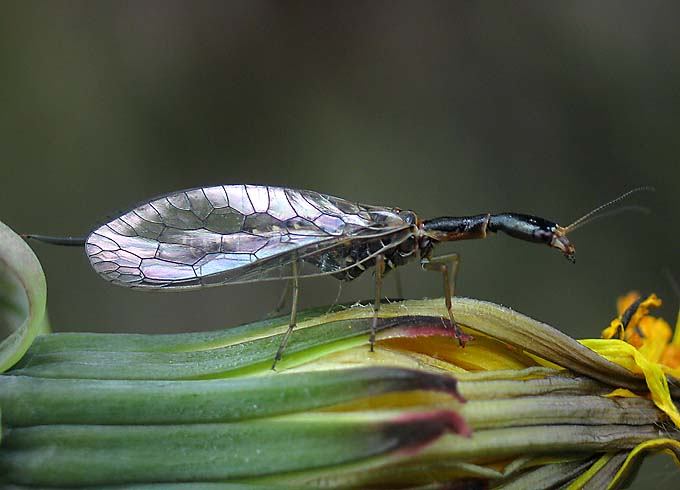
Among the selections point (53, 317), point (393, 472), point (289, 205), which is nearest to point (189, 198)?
point (289, 205)

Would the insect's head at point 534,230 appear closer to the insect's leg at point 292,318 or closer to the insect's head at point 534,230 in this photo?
the insect's head at point 534,230

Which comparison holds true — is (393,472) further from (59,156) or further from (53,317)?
→ (59,156)

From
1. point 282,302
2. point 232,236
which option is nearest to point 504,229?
point 282,302

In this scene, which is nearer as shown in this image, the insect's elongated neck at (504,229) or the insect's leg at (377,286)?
the insect's leg at (377,286)

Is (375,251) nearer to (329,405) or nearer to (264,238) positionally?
(264,238)

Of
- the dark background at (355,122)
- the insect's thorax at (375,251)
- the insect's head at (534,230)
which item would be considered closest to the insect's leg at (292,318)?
the insect's thorax at (375,251)

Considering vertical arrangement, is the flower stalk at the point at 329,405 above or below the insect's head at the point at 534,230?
below

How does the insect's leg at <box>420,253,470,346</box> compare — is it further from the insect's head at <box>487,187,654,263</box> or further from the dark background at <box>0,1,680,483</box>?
A: the dark background at <box>0,1,680,483</box>

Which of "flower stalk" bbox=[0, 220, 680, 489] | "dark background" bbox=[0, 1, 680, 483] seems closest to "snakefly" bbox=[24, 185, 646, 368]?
"flower stalk" bbox=[0, 220, 680, 489]
